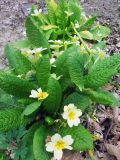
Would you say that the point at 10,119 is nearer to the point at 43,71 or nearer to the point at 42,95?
the point at 42,95

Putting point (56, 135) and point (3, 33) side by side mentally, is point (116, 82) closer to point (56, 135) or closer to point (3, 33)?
point (56, 135)

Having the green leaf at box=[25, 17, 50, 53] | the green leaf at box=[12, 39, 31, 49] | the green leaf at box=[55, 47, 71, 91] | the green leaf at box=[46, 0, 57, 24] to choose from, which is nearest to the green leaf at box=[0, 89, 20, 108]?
the green leaf at box=[55, 47, 71, 91]

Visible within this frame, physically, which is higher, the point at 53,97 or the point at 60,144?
the point at 53,97

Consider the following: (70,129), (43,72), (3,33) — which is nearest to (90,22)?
(3,33)

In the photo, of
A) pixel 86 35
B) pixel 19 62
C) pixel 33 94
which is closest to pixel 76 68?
pixel 33 94

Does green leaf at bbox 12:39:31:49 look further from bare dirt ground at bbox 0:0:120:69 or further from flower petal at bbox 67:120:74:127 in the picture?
flower petal at bbox 67:120:74:127

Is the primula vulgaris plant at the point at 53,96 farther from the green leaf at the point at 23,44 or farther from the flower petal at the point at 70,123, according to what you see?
the green leaf at the point at 23,44
